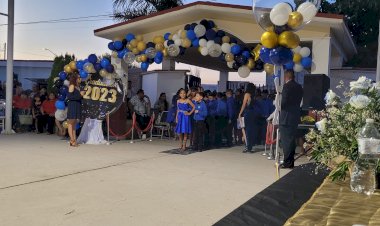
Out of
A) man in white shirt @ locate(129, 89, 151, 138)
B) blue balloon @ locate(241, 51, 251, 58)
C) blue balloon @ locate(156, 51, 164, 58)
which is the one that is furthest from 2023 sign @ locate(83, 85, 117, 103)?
blue balloon @ locate(241, 51, 251, 58)

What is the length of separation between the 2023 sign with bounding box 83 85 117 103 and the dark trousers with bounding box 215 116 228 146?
3.03 m

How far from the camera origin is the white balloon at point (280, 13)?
20.6 feet

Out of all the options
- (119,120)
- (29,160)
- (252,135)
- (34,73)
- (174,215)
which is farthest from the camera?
(34,73)

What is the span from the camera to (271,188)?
8.05ft

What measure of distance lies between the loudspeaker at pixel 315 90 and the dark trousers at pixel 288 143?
2.34 m

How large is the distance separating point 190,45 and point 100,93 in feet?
9.31

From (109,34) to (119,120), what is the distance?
2739 millimetres

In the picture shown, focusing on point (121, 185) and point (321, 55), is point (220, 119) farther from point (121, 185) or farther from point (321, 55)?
point (121, 185)

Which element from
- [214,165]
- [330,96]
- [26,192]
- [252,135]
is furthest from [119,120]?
[330,96]

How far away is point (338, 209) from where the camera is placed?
1891 mm

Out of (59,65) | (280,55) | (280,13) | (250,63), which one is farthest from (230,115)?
(59,65)

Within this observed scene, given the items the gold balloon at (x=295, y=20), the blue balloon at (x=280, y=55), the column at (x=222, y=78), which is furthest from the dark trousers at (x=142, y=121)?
the column at (x=222, y=78)

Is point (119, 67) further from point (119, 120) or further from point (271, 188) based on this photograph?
point (271, 188)

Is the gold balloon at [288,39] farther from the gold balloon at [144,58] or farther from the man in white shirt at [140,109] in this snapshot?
the man in white shirt at [140,109]
